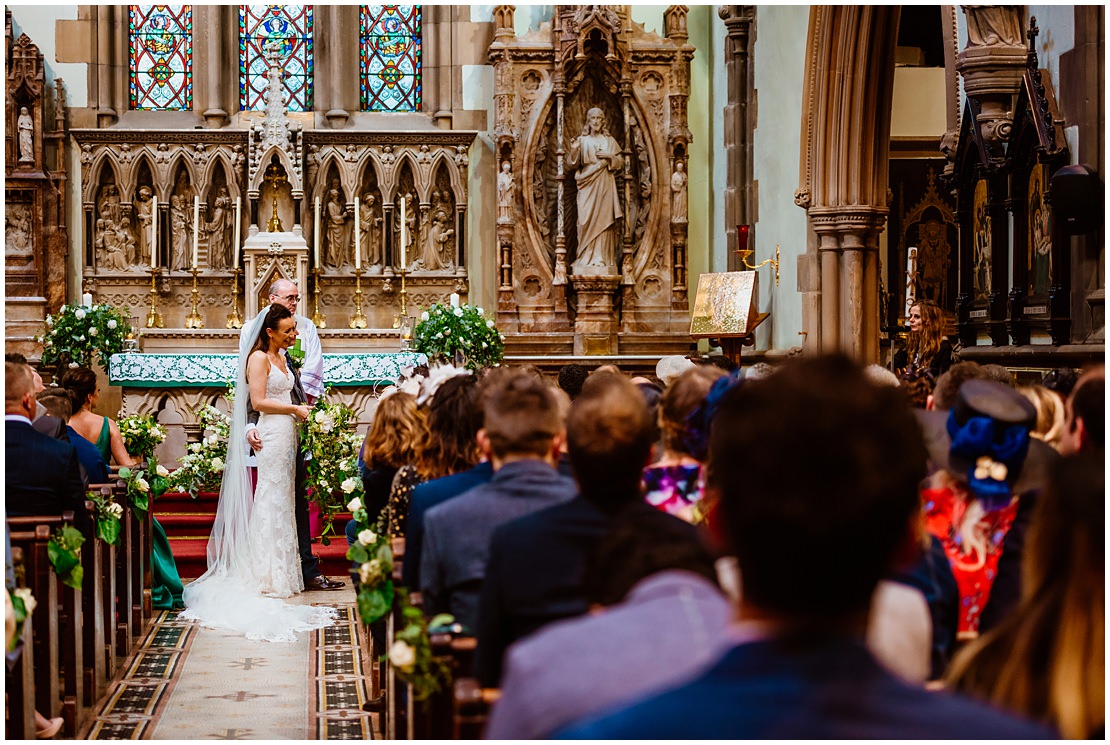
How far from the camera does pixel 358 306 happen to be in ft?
39.5

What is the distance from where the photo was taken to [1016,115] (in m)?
6.38

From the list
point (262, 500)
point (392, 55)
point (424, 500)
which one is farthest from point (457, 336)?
point (424, 500)

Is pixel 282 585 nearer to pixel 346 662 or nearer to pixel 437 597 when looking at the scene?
pixel 346 662

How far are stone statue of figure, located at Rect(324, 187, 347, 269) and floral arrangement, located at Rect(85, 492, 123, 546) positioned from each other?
6.90 meters

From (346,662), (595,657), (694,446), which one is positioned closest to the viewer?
(595,657)

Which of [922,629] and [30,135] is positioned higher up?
[30,135]

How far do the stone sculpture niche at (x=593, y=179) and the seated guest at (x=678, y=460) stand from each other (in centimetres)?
851

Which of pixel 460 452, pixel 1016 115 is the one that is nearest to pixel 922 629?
pixel 460 452

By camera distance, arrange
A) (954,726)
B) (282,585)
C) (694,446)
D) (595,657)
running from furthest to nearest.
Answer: (282,585), (694,446), (595,657), (954,726)

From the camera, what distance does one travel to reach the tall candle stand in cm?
1196

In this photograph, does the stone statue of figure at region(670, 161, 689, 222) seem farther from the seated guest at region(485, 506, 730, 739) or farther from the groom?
the seated guest at region(485, 506, 730, 739)

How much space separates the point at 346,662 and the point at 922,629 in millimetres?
4117

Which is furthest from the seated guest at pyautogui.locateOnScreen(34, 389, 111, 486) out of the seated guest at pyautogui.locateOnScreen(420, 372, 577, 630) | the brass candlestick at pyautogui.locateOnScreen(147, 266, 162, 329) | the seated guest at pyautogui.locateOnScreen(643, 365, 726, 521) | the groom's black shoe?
the brass candlestick at pyautogui.locateOnScreen(147, 266, 162, 329)

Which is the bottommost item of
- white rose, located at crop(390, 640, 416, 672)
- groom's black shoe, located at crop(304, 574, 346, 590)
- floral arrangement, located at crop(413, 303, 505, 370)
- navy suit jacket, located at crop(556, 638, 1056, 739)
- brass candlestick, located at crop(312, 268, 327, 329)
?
groom's black shoe, located at crop(304, 574, 346, 590)
